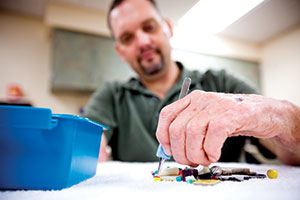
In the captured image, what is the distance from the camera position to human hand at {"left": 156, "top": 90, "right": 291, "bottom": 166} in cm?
30

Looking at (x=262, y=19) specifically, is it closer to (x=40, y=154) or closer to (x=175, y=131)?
(x=175, y=131)

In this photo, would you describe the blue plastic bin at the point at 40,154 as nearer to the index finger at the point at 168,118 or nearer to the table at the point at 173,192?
the table at the point at 173,192

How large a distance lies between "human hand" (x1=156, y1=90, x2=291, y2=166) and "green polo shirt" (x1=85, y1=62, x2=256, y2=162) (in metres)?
0.37

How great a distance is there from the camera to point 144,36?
0.96 m

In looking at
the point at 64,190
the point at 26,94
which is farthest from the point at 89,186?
the point at 26,94

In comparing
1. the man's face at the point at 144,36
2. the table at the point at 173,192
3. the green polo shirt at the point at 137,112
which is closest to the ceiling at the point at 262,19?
the table at the point at 173,192

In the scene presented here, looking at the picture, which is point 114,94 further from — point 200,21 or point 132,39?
point 200,21

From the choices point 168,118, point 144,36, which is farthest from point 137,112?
point 168,118

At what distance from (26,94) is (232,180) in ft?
7.68

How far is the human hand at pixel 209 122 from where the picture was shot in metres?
0.30

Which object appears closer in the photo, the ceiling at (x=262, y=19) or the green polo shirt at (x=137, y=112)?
the ceiling at (x=262, y=19)

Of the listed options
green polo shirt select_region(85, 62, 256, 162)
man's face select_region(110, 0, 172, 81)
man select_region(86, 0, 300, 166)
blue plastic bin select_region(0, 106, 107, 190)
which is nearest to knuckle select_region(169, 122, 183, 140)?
man select_region(86, 0, 300, 166)

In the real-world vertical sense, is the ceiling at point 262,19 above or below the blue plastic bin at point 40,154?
above

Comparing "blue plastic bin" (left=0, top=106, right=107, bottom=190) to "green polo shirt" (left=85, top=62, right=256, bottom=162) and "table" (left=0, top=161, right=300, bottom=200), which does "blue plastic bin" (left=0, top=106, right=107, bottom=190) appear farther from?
"green polo shirt" (left=85, top=62, right=256, bottom=162)
